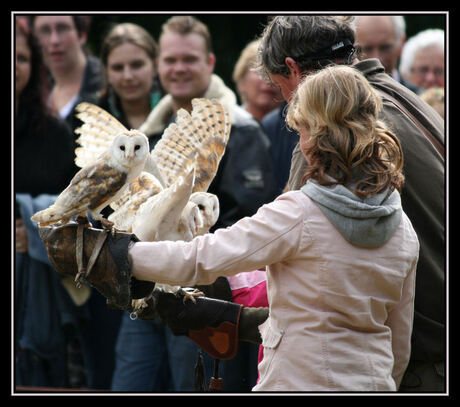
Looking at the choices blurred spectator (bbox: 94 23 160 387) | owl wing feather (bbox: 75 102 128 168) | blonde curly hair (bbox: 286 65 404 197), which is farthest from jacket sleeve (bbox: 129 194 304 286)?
blurred spectator (bbox: 94 23 160 387)

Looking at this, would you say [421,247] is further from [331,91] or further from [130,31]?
[130,31]

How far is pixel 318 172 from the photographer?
206 centimetres

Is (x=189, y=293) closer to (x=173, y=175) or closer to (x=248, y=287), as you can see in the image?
(x=248, y=287)

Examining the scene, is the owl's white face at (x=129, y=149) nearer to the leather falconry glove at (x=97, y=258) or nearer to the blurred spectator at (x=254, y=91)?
the leather falconry glove at (x=97, y=258)

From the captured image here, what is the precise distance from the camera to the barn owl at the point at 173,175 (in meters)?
2.83

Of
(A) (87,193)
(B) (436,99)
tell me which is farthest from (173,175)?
(B) (436,99)

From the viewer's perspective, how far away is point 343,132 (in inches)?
80.7

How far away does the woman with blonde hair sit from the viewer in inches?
78.9

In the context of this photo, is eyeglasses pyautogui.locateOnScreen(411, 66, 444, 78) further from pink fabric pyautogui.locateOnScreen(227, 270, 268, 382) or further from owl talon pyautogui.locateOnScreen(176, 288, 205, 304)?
owl talon pyautogui.locateOnScreen(176, 288, 205, 304)

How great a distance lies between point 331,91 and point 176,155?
163cm

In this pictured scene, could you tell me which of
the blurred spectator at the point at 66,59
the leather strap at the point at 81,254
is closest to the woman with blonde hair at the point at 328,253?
the leather strap at the point at 81,254

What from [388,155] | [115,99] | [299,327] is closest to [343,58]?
[388,155]

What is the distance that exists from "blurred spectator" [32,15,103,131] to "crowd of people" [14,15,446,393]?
1.56 feet

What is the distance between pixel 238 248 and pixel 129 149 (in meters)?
0.67
